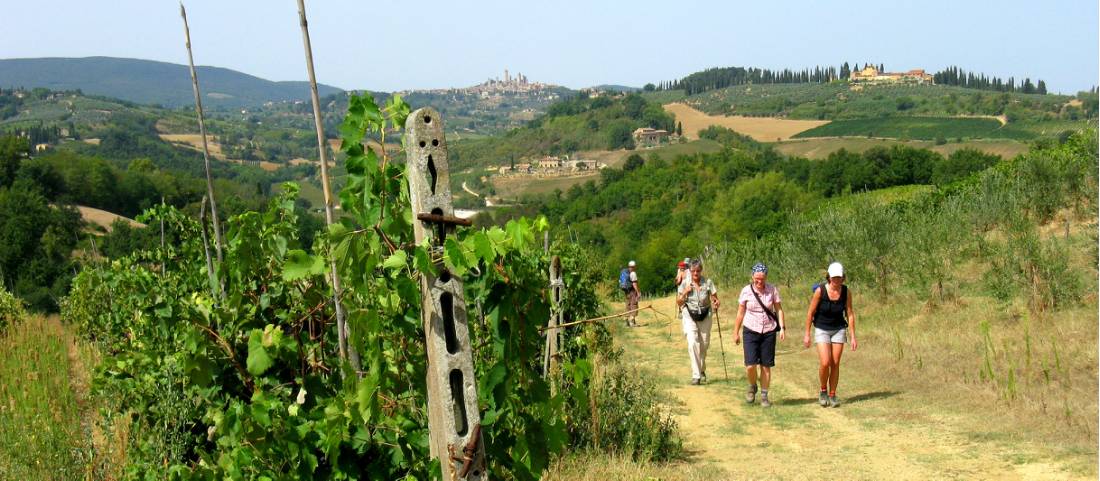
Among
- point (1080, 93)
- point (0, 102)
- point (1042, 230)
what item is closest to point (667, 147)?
point (1080, 93)

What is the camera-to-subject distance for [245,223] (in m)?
4.03

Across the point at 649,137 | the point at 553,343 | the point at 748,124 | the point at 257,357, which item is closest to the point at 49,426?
the point at 257,357

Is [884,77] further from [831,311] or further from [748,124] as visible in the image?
[831,311]

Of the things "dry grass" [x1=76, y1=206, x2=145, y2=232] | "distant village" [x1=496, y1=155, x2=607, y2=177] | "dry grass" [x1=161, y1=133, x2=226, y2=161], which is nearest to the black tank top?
"dry grass" [x1=76, y1=206, x2=145, y2=232]

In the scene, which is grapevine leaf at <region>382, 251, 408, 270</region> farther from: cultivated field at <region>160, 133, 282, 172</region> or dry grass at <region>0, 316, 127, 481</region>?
cultivated field at <region>160, 133, 282, 172</region>

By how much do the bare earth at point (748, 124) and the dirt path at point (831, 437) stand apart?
366 feet

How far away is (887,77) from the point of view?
177m

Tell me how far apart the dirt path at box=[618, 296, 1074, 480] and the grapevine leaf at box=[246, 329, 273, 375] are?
2.87m

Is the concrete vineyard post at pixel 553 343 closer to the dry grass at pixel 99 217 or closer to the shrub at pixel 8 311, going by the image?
the shrub at pixel 8 311

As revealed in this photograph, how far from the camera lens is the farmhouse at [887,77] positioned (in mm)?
165875

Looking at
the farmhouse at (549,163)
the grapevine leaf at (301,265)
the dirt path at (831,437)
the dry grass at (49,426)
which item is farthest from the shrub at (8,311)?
the farmhouse at (549,163)

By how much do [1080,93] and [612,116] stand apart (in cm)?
6836

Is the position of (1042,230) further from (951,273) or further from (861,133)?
(861,133)

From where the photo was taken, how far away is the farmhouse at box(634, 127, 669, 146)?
133250 mm
